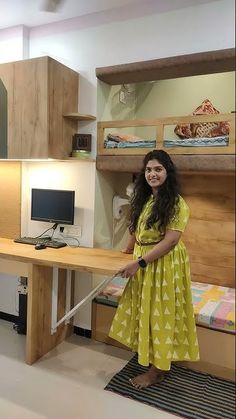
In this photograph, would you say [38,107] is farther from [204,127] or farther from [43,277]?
[204,127]

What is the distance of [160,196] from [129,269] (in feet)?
1.24

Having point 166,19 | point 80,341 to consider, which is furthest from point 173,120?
point 80,341

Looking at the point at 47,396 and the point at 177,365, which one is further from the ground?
the point at 177,365

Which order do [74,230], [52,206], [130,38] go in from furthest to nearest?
[52,206]
[74,230]
[130,38]

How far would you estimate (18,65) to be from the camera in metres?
1.72

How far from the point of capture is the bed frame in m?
0.80

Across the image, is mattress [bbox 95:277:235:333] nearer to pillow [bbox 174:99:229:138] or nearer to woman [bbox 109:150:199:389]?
woman [bbox 109:150:199:389]

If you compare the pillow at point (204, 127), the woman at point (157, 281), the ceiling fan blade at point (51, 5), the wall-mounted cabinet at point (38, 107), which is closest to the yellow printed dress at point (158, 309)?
the woman at point (157, 281)

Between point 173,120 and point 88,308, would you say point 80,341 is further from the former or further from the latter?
point 173,120

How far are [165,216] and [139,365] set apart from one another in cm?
75

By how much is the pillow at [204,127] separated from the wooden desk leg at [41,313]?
113 cm

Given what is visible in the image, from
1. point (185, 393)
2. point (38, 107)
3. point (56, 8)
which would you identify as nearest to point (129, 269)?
point (185, 393)

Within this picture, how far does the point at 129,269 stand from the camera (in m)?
1.31

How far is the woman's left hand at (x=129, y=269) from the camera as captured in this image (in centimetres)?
131
